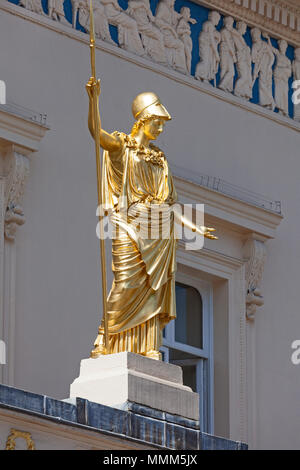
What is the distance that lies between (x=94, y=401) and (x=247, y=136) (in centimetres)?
484

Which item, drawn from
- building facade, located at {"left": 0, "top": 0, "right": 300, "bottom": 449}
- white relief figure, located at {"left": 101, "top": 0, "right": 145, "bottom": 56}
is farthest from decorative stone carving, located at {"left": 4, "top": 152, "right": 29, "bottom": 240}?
white relief figure, located at {"left": 101, "top": 0, "right": 145, "bottom": 56}

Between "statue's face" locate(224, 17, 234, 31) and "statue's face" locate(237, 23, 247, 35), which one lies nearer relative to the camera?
"statue's face" locate(224, 17, 234, 31)

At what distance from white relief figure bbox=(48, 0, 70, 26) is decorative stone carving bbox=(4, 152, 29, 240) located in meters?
1.29

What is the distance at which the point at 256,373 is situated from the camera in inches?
529

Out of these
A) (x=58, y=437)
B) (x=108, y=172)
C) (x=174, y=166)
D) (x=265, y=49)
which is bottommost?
(x=58, y=437)

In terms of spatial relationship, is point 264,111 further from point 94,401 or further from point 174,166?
point 94,401

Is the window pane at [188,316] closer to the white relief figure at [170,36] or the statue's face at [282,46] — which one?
the white relief figure at [170,36]

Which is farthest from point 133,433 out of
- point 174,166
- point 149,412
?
point 174,166

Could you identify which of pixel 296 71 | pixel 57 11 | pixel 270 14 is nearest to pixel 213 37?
pixel 270 14

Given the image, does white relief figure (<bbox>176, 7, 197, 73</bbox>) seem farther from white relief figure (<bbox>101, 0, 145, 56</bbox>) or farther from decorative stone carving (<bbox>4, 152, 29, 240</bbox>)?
decorative stone carving (<bbox>4, 152, 29, 240</bbox>)

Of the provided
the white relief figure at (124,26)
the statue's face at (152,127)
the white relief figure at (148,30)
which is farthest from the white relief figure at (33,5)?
the statue's face at (152,127)

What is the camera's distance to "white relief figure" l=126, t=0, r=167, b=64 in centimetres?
1342

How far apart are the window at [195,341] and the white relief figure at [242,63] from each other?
1.67m

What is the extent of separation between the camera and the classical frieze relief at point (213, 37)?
1316cm
